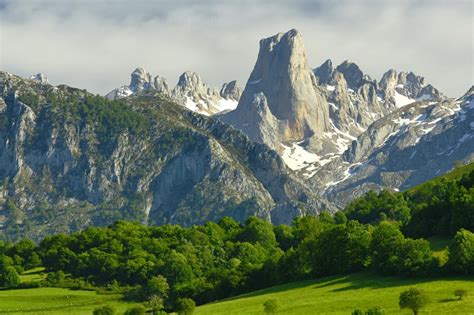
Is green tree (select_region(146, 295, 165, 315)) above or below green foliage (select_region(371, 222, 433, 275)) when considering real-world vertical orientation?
below

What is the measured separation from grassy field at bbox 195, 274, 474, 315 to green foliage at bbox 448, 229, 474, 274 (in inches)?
132

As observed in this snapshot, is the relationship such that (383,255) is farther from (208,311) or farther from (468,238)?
(208,311)

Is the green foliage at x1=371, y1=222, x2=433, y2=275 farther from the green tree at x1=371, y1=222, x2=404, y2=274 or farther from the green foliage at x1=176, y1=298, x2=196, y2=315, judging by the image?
the green foliage at x1=176, y1=298, x2=196, y2=315

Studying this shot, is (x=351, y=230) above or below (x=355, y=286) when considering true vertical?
above

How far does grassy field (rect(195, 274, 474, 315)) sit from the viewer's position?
108 m

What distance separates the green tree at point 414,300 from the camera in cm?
9828

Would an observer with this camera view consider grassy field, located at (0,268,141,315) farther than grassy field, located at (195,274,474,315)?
Yes

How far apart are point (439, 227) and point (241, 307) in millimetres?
55293

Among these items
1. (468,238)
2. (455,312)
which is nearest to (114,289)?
(468,238)

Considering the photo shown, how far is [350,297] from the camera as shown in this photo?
123 m

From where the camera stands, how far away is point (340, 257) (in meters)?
156

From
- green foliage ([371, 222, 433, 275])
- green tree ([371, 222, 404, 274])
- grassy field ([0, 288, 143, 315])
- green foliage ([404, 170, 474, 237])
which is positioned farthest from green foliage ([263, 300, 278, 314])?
green foliage ([404, 170, 474, 237])

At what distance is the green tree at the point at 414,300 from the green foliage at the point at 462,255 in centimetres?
3251

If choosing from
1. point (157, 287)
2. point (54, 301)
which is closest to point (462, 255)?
point (157, 287)
